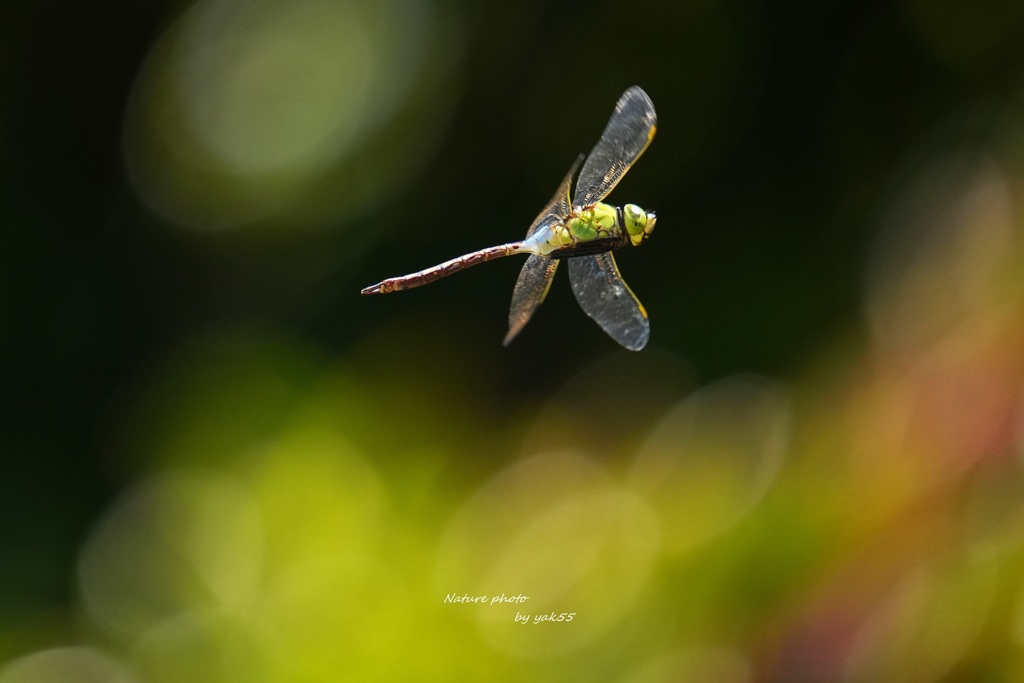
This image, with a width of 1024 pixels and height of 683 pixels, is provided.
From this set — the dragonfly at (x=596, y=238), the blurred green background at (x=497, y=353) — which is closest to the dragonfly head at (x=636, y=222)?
the dragonfly at (x=596, y=238)

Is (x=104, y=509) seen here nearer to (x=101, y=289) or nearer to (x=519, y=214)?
(x=101, y=289)

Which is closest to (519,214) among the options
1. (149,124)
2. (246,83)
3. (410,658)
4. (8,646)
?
(246,83)

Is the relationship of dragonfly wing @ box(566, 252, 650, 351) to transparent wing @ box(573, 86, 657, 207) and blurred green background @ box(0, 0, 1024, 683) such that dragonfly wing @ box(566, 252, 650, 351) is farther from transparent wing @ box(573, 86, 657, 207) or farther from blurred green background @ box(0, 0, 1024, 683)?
blurred green background @ box(0, 0, 1024, 683)

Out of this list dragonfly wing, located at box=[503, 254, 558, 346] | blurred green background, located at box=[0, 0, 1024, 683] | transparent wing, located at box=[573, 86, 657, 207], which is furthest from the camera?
blurred green background, located at box=[0, 0, 1024, 683]

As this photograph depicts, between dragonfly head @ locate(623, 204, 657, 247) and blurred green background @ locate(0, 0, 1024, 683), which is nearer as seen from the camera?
dragonfly head @ locate(623, 204, 657, 247)

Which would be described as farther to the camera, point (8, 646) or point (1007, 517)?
point (8, 646)

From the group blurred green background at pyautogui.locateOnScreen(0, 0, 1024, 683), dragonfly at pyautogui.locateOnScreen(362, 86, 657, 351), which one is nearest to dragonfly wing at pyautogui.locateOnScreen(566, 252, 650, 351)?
dragonfly at pyautogui.locateOnScreen(362, 86, 657, 351)

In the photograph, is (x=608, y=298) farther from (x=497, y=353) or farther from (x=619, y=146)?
(x=497, y=353)
